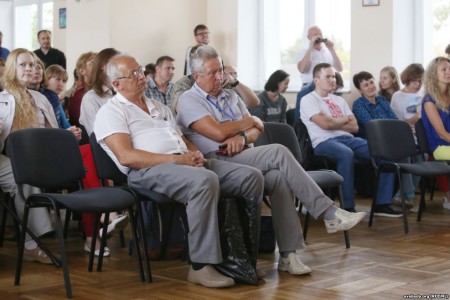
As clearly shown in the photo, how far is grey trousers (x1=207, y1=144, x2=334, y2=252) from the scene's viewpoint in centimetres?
374

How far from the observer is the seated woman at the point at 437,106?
5820mm

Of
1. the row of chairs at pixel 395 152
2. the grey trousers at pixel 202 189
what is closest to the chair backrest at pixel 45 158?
the grey trousers at pixel 202 189

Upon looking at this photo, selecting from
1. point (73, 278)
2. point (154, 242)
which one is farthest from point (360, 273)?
point (73, 278)

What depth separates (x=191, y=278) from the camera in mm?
3514

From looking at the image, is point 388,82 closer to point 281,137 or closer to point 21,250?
point 281,137

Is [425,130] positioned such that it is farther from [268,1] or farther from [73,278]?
[268,1]

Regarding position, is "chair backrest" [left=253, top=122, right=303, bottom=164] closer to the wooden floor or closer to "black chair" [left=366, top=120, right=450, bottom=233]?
the wooden floor

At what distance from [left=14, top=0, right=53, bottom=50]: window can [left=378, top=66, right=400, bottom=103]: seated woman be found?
6588 mm

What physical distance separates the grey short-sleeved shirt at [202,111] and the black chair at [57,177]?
597 millimetres

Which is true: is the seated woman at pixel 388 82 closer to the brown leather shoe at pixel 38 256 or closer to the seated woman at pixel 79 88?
the seated woman at pixel 79 88

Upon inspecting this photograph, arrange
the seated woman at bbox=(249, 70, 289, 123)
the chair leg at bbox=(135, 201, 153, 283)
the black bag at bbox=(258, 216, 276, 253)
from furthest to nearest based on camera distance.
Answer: the seated woman at bbox=(249, 70, 289, 123) < the black bag at bbox=(258, 216, 276, 253) < the chair leg at bbox=(135, 201, 153, 283)

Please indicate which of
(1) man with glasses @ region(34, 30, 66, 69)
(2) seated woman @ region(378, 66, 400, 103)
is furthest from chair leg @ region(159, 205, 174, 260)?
(1) man with glasses @ region(34, 30, 66, 69)

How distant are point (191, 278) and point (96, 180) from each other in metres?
1.17

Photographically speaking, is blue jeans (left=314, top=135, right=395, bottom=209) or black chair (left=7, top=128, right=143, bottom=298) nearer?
black chair (left=7, top=128, right=143, bottom=298)
